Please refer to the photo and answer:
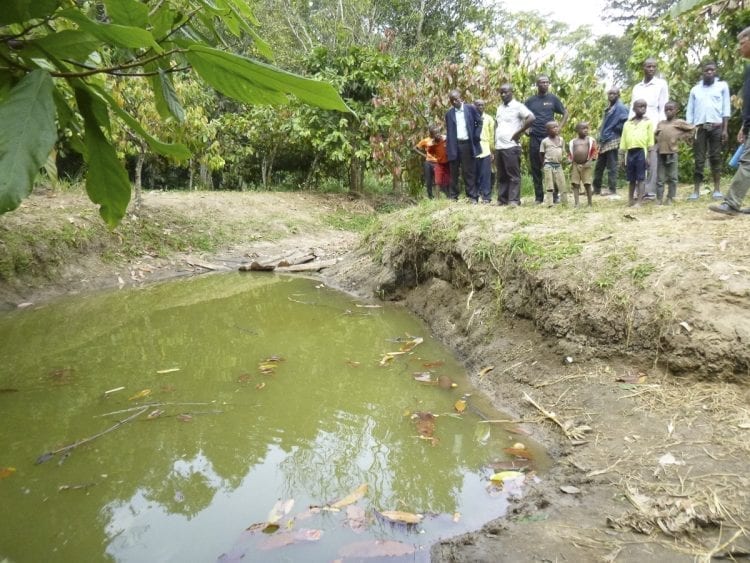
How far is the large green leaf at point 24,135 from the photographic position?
779 mm

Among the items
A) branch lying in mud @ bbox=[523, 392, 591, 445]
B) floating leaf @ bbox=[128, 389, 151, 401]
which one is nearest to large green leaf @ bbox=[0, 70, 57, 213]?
branch lying in mud @ bbox=[523, 392, 591, 445]

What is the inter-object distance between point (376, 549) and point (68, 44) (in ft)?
6.47

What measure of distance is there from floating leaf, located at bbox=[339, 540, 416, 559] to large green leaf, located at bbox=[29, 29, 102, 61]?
6.25 ft

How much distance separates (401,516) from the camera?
7.52 ft

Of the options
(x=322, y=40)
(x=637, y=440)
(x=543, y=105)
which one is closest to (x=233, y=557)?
(x=637, y=440)

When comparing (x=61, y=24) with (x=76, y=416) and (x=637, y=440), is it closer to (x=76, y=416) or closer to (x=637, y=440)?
(x=76, y=416)

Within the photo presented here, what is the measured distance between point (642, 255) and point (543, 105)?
4.12 meters

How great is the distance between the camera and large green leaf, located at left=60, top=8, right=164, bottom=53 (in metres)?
0.79

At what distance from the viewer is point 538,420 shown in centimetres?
311

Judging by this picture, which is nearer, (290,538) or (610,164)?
(290,538)

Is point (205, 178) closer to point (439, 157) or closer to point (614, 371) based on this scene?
point (439, 157)

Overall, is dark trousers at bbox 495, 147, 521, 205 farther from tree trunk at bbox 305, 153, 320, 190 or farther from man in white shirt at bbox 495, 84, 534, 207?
tree trunk at bbox 305, 153, 320, 190

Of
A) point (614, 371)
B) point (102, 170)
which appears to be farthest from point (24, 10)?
point (614, 371)

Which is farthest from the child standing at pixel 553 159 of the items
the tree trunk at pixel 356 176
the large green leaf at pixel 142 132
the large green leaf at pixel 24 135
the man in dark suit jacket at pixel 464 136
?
the tree trunk at pixel 356 176
